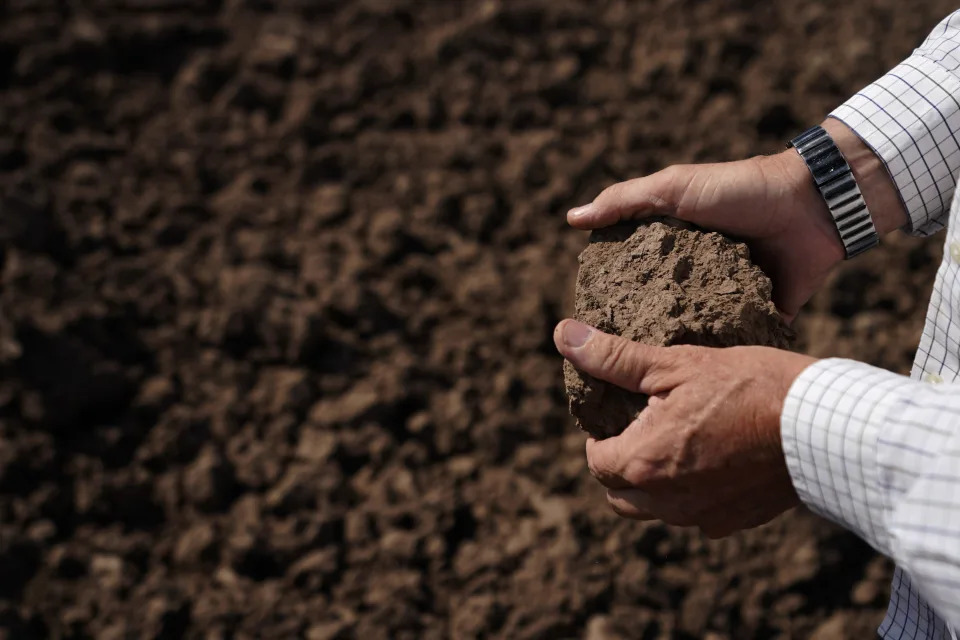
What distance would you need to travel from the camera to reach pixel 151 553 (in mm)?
3080

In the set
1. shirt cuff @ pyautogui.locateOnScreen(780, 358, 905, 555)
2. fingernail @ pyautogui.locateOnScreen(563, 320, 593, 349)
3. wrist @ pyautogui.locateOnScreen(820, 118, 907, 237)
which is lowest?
shirt cuff @ pyautogui.locateOnScreen(780, 358, 905, 555)

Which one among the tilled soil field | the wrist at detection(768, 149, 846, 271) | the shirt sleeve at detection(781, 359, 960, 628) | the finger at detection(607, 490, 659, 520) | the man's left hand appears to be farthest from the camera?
the tilled soil field

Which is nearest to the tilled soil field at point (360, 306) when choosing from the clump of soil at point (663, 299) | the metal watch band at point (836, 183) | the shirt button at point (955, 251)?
the clump of soil at point (663, 299)

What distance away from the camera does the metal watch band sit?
2025 millimetres

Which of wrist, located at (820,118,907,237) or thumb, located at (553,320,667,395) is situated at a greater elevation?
wrist, located at (820,118,907,237)

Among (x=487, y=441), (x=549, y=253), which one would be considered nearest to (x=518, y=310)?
(x=549, y=253)

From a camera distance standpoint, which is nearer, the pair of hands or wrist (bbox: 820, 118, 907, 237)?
the pair of hands

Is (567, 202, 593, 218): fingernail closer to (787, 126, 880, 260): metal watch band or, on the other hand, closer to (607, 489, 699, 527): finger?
(787, 126, 880, 260): metal watch band

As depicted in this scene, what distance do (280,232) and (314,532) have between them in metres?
1.41

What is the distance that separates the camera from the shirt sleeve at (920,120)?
77.2 inches

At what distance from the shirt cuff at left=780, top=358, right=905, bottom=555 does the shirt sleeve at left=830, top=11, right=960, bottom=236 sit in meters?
0.58

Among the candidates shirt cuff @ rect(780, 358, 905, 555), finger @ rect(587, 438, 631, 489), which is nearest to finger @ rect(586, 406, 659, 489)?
finger @ rect(587, 438, 631, 489)

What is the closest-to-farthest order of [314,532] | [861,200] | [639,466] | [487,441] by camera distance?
[639,466]
[861,200]
[314,532]
[487,441]

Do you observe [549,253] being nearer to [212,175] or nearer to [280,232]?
[280,232]
